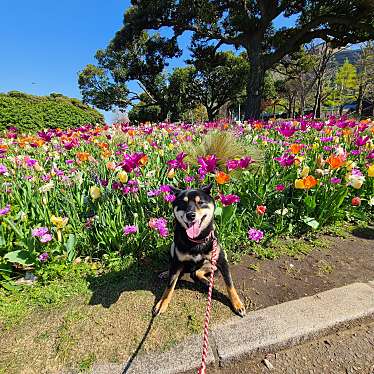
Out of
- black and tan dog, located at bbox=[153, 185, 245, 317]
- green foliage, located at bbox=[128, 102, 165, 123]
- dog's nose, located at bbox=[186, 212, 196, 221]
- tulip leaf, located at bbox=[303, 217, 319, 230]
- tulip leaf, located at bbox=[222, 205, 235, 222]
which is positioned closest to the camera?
dog's nose, located at bbox=[186, 212, 196, 221]

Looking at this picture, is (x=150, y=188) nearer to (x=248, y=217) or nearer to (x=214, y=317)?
(x=248, y=217)

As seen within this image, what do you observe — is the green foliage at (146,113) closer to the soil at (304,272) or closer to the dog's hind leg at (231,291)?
the soil at (304,272)

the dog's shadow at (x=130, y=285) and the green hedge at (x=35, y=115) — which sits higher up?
the green hedge at (x=35, y=115)

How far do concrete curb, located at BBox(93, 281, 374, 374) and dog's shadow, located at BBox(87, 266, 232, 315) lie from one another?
0.27 metres

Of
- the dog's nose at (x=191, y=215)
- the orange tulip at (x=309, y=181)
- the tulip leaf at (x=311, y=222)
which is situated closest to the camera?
the dog's nose at (x=191, y=215)

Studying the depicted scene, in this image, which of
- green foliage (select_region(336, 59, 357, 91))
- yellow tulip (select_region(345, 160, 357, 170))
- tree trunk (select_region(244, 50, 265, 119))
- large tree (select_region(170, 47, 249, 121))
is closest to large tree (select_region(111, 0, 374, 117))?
tree trunk (select_region(244, 50, 265, 119))

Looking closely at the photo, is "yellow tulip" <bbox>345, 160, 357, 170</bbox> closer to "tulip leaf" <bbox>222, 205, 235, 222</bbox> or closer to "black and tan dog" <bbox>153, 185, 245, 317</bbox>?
"tulip leaf" <bbox>222, 205, 235, 222</bbox>

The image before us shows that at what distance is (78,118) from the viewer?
46.8 feet

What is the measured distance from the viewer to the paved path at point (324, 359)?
1632 mm

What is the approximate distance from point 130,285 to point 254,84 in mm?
14110

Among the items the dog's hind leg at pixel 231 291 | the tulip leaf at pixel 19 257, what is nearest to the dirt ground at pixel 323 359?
the dog's hind leg at pixel 231 291

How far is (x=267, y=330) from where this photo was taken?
1.80 metres

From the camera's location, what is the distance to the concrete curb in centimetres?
164

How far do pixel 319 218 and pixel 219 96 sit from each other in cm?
2588
